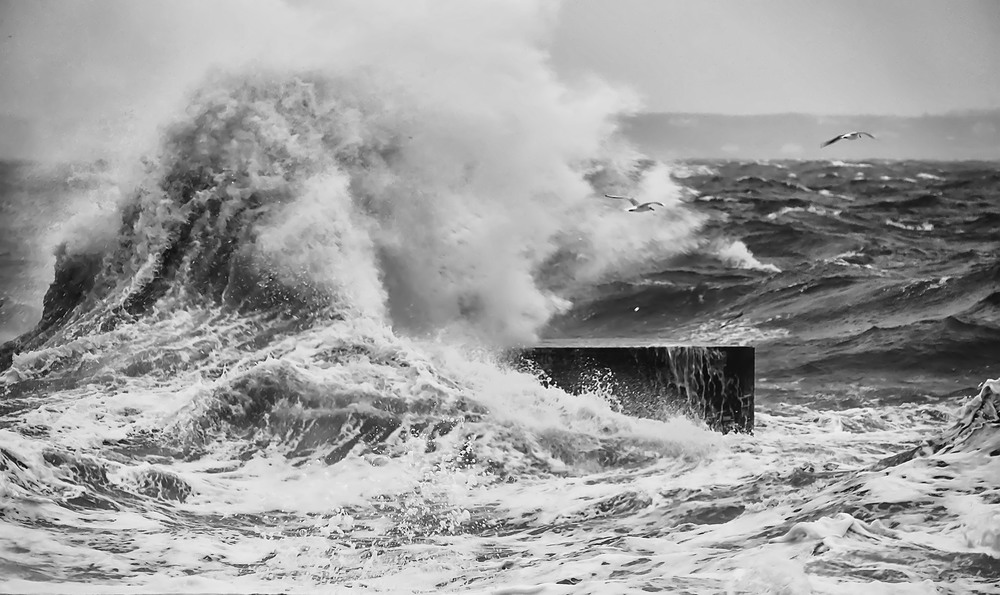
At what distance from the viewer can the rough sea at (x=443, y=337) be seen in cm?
322

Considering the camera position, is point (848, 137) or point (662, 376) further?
point (848, 137)

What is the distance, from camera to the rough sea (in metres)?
3.22

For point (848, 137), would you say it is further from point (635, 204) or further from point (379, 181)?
point (379, 181)

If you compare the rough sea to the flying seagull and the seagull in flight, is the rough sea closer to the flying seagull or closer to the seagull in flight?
the seagull in flight

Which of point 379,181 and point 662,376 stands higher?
point 379,181

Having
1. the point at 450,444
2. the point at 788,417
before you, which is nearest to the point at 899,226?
the point at 788,417

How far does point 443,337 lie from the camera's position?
4.02 m

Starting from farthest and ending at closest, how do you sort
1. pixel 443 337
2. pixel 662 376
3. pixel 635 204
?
pixel 635 204 → pixel 443 337 → pixel 662 376

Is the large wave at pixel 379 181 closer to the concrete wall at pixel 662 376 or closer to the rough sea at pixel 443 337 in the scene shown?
the rough sea at pixel 443 337

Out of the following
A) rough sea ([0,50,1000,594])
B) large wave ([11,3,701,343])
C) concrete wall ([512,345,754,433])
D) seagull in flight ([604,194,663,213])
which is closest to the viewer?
rough sea ([0,50,1000,594])

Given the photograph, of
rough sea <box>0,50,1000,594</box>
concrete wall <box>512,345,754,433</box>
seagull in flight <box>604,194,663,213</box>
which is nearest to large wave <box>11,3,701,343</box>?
rough sea <box>0,50,1000,594</box>

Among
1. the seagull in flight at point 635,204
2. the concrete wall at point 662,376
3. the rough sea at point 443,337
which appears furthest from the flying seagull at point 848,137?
the concrete wall at point 662,376

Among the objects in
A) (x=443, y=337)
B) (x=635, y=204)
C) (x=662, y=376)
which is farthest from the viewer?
(x=635, y=204)

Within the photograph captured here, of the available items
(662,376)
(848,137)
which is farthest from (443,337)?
(848,137)
